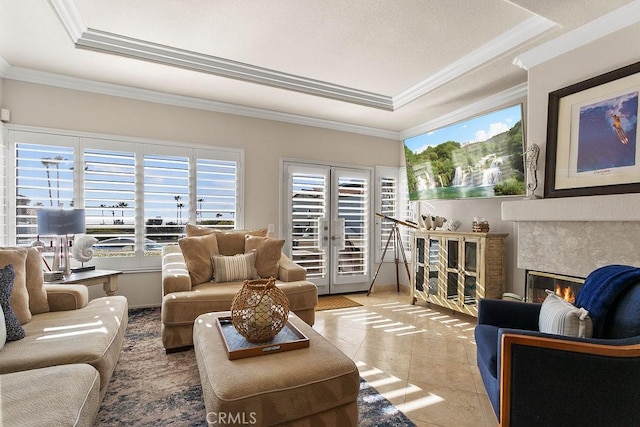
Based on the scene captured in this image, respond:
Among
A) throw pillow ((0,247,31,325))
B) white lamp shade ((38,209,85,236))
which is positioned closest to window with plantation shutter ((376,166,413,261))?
white lamp shade ((38,209,85,236))

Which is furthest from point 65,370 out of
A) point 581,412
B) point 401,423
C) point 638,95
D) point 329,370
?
point 638,95

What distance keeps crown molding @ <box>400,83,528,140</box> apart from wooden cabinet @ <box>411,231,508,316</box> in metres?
1.53

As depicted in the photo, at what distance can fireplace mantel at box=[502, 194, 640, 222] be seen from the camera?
2.14 m

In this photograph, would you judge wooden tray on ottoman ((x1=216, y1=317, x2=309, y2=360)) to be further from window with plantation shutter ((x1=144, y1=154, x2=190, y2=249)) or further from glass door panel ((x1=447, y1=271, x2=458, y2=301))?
glass door panel ((x1=447, y1=271, x2=458, y2=301))

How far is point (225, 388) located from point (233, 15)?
2521mm

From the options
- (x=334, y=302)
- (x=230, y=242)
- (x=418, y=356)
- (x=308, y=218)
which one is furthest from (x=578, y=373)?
(x=308, y=218)

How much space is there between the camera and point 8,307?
5.91 feet

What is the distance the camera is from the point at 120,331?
7.14 feet

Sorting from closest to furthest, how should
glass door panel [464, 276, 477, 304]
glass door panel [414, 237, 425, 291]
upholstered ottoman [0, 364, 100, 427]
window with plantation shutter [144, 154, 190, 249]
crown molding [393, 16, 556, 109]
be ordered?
upholstered ottoman [0, 364, 100, 427]
crown molding [393, 16, 556, 109]
glass door panel [464, 276, 477, 304]
window with plantation shutter [144, 154, 190, 249]
glass door panel [414, 237, 425, 291]

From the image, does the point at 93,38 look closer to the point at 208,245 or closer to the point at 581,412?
the point at 208,245

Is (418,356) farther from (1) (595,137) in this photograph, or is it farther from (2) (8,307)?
(2) (8,307)

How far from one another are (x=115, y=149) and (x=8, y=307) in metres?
2.26

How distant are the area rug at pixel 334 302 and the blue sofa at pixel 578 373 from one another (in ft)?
9.63

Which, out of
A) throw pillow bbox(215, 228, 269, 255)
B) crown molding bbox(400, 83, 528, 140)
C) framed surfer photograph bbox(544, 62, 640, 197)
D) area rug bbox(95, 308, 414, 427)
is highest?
crown molding bbox(400, 83, 528, 140)
